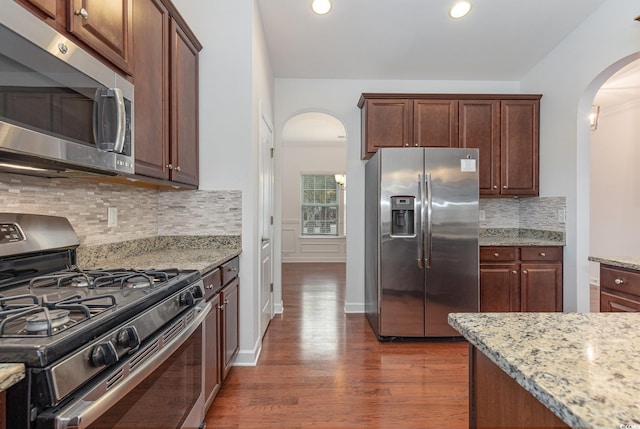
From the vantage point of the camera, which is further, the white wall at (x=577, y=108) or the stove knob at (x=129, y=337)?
the white wall at (x=577, y=108)

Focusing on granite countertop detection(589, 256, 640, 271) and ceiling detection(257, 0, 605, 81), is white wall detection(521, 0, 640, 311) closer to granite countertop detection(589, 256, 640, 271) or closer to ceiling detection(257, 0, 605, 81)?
ceiling detection(257, 0, 605, 81)

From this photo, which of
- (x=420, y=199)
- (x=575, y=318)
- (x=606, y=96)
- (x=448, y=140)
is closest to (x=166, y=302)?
(x=575, y=318)

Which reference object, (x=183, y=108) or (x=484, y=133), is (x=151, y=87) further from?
(x=484, y=133)

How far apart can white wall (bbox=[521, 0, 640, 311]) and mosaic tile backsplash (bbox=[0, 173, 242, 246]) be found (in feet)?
9.80

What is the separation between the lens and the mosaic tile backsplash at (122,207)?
1446 mm

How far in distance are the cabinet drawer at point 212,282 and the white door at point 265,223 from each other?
883 mm

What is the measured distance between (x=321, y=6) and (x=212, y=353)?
267cm

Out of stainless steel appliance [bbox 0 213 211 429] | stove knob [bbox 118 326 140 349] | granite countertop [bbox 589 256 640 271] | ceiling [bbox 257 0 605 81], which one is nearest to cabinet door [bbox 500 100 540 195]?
ceiling [bbox 257 0 605 81]

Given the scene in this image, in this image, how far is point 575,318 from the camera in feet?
3.14

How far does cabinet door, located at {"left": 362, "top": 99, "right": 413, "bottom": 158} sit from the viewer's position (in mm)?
3461

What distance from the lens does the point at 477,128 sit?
3488mm

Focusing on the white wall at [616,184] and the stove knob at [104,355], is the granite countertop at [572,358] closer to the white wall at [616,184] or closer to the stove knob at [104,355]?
the stove knob at [104,355]

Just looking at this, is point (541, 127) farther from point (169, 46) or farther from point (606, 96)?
point (169, 46)

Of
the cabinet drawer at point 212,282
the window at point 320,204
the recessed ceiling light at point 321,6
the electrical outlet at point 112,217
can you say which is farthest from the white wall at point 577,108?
the window at point 320,204
